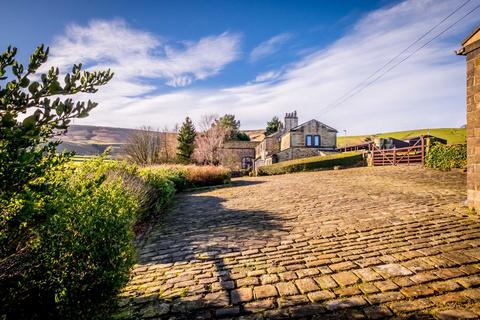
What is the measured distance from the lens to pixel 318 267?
4020mm

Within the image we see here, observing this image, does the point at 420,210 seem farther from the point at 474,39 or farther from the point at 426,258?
the point at 474,39

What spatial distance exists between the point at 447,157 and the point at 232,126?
44.8 metres

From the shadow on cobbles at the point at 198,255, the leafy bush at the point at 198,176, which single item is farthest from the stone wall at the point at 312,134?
the shadow on cobbles at the point at 198,255

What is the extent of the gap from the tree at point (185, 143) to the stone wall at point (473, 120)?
34.4 meters

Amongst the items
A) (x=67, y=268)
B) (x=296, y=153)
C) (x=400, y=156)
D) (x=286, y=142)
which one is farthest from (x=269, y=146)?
(x=67, y=268)

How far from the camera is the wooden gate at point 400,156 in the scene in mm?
20234

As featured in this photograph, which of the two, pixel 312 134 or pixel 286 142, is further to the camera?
pixel 286 142

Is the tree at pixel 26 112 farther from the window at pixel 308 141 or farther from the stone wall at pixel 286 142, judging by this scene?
the window at pixel 308 141

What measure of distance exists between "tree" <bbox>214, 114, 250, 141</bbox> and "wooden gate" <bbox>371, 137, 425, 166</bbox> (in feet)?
101

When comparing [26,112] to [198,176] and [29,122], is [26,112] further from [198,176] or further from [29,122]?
[198,176]

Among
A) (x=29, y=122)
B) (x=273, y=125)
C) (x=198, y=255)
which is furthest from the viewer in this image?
(x=273, y=125)

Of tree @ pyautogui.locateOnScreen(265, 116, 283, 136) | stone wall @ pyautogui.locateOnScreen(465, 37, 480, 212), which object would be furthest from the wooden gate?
tree @ pyautogui.locateOnScreen(265, 116, 283, 136)

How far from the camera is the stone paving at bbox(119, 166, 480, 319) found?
9.82ft

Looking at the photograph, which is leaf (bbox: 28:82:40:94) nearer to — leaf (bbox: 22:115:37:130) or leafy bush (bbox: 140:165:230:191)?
leaf (bbox: 22:115:37:130)
